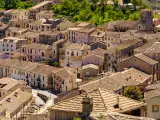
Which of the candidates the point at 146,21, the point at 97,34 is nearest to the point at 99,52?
the point at 97,34

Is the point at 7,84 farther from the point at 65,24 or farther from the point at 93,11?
the point at 93,11

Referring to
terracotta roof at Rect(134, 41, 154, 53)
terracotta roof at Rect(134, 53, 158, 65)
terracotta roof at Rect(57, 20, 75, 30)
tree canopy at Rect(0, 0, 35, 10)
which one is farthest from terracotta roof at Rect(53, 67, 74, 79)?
tree canopy at Rect(0, 0, 35, 10)

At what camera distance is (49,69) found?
53.7 meters

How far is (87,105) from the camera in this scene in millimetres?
15102

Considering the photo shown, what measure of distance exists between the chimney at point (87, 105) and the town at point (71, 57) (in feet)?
32.7

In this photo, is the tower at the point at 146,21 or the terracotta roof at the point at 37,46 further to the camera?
the tower at the point at 146,21

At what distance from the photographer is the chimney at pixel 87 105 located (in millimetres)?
15055

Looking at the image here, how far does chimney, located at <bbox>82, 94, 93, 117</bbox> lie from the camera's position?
49.4ft

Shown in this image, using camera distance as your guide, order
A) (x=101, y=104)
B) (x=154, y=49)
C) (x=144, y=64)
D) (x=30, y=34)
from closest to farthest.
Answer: (x=101, y=104)
(x=144, y=64)
(x=154, y=49)
(x=30, y=34)

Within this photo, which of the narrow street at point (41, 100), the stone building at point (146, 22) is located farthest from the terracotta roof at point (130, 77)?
the stone building at point (146, 22)

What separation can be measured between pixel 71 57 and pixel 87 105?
130 ft

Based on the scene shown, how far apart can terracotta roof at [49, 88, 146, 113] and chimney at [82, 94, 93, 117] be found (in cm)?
49

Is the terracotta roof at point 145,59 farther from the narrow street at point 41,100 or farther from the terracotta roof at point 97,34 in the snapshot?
the terracotta roof at point 97,34

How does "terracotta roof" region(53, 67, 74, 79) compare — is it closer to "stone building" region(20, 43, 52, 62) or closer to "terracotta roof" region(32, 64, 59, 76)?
"terracotta roof" region(32, 64, 59, 76)
